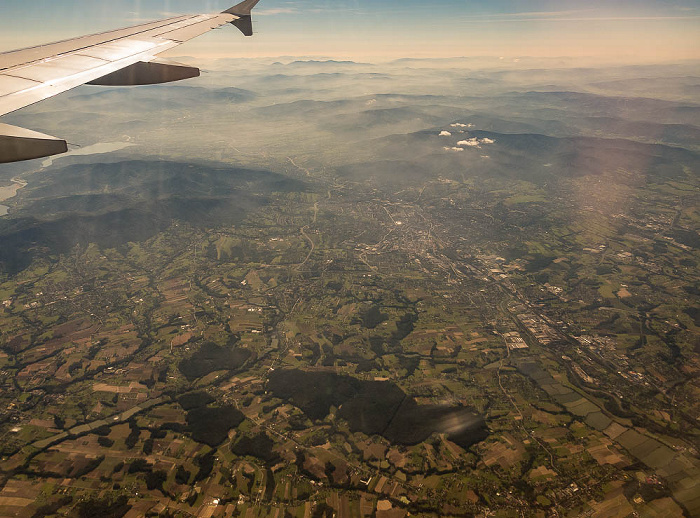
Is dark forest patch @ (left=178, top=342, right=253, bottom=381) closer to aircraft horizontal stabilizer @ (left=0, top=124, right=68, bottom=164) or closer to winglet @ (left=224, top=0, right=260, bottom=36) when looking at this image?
winglet @ (left=224, top=0, right=260, bottom=36)

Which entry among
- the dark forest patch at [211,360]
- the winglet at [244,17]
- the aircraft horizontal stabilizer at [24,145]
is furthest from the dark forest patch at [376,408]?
the aircraft horizontal stabilizer at [24,145]

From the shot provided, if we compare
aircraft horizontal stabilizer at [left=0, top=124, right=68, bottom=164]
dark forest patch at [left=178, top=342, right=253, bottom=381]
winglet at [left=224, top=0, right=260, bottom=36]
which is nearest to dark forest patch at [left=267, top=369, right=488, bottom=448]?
dark forest patch at [left=178, top=342, right=253, bottom=381]

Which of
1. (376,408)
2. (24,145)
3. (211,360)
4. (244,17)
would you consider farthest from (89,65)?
(211,360)

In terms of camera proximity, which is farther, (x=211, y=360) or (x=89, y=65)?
(x=211, y=360)

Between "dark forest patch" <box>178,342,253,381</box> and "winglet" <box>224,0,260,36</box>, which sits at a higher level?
"winglet" <box>224,0,260,36</box>

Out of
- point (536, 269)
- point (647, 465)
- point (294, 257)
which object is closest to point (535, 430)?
point (647, 465)

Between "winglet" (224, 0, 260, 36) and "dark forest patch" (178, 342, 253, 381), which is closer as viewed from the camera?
"winglet" (224, 0, 260, 36)

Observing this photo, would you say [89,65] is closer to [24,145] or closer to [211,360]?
[24,145]
